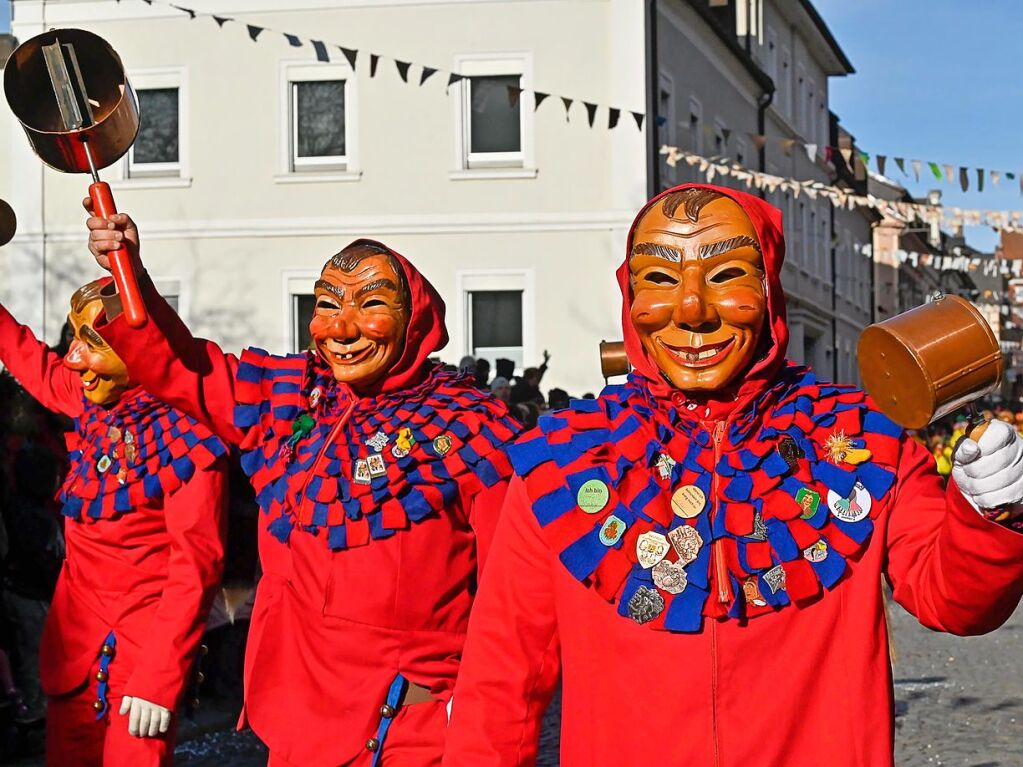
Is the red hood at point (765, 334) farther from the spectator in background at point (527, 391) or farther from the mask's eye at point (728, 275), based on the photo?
the spectator in background at point (527, 391)

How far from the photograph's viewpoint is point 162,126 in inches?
896

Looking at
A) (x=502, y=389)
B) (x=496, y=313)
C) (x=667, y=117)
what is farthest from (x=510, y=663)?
(x=667, y=117)

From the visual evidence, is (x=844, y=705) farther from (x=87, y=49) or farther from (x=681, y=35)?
(x=681, y=35)

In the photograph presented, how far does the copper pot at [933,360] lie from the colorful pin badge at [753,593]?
561mm

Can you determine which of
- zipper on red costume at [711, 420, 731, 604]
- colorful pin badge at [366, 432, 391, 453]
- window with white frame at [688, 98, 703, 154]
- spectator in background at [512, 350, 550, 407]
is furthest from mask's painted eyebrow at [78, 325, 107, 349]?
window with white frame at [688, 98, 703, 154]

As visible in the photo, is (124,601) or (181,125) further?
(181,125)

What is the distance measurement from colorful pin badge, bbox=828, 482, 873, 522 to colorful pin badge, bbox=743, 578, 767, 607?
0.19m

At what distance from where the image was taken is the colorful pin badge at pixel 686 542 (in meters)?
2.80

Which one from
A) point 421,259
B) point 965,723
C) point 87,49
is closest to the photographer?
point 87,49

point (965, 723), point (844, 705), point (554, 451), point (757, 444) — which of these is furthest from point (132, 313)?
point (965, 723)

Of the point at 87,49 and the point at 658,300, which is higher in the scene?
the point at 87,49

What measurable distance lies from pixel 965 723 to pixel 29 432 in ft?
16.9

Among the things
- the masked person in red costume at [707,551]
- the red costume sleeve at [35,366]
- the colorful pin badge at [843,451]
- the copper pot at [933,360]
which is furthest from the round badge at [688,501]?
the red costume sleeve at [35,366]

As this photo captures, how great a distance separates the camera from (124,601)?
502 cm
